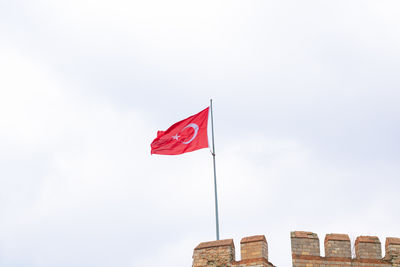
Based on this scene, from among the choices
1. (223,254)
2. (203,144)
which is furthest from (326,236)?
(203,144)

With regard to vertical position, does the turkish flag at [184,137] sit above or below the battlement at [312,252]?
above

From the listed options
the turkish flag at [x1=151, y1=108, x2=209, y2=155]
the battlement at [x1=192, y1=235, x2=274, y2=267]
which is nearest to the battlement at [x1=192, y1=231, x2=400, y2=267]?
the battlement at [x1=192, y1=235, x2=274, y2=267]

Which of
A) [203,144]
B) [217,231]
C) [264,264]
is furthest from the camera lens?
[203,144]

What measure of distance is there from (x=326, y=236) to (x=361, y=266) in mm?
1336

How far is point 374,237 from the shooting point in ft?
73.7

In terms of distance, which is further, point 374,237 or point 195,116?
point 195,116

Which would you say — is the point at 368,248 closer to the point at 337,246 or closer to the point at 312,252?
the point at 337,246

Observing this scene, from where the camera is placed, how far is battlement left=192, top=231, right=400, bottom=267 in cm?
2197

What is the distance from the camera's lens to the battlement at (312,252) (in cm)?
2197

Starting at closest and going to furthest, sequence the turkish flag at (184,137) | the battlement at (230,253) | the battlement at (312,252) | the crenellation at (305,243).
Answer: the battlement at (230,253) < the battlement at (312,252) < the crenellation at (305,243) < the turkish flag at (184,137)

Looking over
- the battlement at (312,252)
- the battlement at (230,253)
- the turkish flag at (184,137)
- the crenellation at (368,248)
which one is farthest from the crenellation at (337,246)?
the turkish flag at (184,137)

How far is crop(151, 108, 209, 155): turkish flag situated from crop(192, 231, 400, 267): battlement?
642 cm

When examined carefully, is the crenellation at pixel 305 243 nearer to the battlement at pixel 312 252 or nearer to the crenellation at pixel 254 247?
the battlement at pixel 312 252

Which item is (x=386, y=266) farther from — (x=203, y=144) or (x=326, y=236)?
(x=203, y=144)
